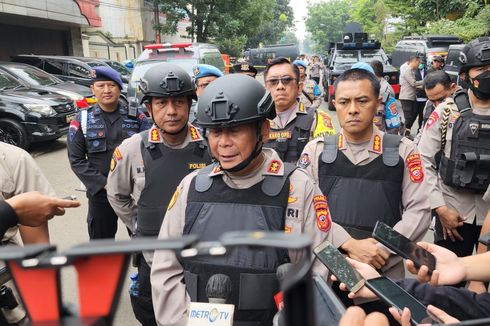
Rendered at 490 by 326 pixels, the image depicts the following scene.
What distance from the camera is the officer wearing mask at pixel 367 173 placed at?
2.34 m

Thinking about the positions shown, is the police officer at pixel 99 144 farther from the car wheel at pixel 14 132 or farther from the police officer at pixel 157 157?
the car wheel at pixel 14 132

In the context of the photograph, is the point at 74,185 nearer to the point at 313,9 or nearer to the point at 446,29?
the point at 446,29

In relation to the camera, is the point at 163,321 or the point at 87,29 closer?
the point at 163,321

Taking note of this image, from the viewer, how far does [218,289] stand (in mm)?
1516

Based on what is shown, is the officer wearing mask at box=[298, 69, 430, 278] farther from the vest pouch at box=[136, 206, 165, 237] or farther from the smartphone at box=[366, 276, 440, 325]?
the vest pouch at box=[136, 206, 165, 237]

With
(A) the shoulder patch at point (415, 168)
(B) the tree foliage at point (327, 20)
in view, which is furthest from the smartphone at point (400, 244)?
(B) the tree foliage at point (327, 20)

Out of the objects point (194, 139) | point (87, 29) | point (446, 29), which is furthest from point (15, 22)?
point (194, 139)

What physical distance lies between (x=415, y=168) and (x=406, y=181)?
3.4 inches

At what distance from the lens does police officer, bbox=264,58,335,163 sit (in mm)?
3404

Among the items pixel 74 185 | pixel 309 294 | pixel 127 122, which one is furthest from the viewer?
pixel 74 185

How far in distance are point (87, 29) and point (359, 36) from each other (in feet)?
50.4

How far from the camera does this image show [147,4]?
29.3m

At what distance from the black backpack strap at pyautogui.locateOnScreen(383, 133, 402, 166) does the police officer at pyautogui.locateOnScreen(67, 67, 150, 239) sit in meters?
2.19

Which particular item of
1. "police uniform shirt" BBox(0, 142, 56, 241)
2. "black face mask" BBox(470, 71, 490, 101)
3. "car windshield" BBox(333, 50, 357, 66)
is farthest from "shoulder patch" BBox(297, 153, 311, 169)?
"car windshield" BBox(333, 50, 357, 66)
